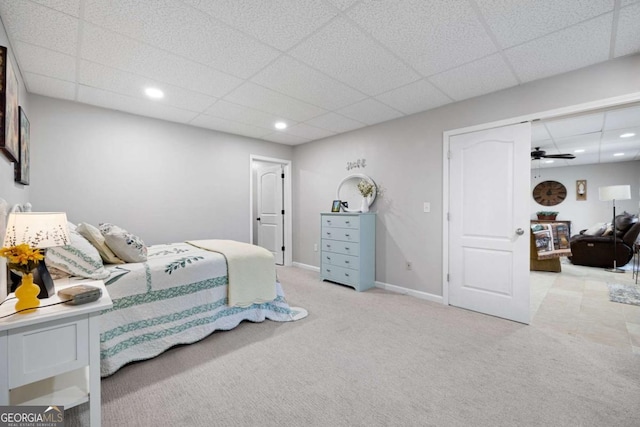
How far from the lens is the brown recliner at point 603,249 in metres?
5.10

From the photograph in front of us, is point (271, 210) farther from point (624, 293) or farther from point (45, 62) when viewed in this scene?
point (624, 293)

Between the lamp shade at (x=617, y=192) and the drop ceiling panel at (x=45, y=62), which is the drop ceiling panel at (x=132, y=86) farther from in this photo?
the lamp shade at (x=617, y=192)

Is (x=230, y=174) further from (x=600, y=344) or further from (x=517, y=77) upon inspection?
(x=600, y=344)

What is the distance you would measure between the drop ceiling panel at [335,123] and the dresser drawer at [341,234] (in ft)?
5.10

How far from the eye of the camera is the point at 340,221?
4.07 metres

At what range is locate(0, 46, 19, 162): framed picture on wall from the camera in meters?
1.70

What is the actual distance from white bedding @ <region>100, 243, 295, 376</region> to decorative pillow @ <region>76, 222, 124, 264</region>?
0.14 meters

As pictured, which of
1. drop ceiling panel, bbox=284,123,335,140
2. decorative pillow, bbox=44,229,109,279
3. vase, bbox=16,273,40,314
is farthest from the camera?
drop ceiling panel, bbox=284,123,335,140

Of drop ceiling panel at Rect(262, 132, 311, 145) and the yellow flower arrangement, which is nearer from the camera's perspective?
the yellow flower arrangement

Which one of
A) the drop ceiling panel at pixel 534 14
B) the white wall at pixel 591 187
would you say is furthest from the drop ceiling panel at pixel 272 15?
the white wall at pixel 591 187

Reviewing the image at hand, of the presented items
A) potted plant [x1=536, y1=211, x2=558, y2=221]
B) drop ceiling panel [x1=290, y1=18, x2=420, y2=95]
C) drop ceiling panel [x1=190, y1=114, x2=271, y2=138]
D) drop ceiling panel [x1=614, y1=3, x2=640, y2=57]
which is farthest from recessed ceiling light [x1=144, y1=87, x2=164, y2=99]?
potted plant [x1=536, y1=211, x2=558, y2=221]

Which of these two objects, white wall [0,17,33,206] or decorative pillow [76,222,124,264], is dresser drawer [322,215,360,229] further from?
white wall [0,17,33,206]

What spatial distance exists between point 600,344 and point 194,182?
16.1 feet

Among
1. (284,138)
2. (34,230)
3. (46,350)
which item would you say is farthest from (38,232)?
(284,138)
